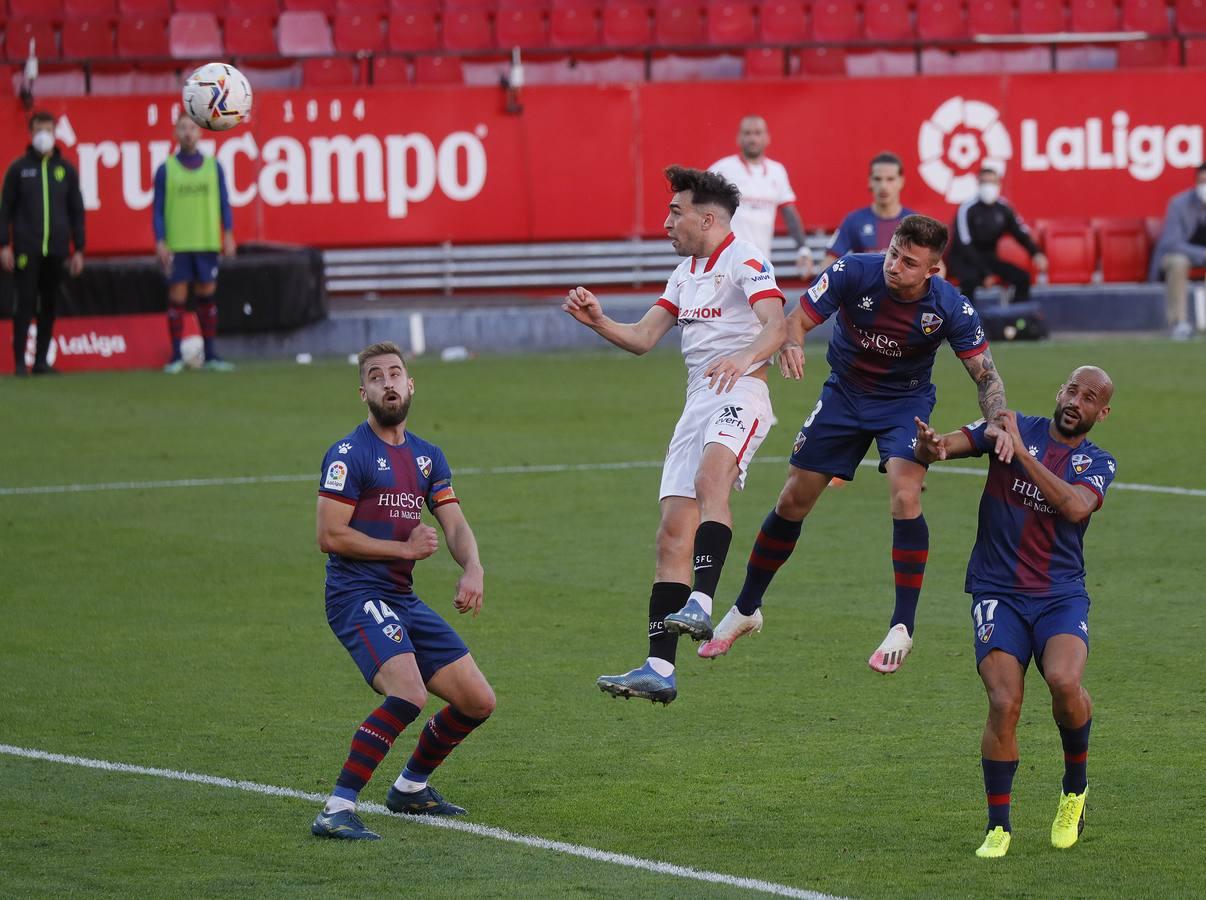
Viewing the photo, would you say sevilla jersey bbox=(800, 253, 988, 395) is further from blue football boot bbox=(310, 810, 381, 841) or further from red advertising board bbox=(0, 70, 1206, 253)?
red advertising board bbox=(0, 70, 1206, 253)

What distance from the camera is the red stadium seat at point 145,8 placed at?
26734 millimetres

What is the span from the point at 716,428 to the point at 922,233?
125 centimetres

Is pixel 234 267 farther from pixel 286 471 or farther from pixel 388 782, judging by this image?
pixel 388 782

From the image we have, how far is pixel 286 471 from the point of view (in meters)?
16.0

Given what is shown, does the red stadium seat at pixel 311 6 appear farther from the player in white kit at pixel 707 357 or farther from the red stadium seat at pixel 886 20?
the player in white kit at pixel 707 357

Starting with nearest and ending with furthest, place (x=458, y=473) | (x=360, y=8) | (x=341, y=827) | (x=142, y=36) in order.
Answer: (x=341, y=827), (x=458, y=473), (x=142, y=36), (x=360, y=8)

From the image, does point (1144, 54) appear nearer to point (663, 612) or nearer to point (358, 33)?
point (358, 33)

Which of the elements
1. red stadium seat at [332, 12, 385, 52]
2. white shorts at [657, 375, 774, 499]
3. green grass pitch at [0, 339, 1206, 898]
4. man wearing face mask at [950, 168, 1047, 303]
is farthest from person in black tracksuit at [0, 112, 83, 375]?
white shorts at [657, 375, 774, 499]

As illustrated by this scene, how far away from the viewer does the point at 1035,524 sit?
701 centimetres

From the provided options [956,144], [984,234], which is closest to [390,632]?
[984,234]

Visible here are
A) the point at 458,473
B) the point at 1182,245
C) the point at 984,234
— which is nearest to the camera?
the point at 458,473

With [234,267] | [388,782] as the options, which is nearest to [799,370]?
[388,782]

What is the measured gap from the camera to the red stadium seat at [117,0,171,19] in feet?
87.7

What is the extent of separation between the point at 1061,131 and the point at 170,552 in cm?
1560
